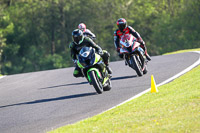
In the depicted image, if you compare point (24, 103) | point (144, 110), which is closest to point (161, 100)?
point (144, 110)

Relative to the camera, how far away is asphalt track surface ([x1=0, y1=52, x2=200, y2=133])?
31.6 feet

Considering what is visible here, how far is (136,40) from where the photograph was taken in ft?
49.7

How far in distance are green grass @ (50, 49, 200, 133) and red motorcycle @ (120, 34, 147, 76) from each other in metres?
4.35

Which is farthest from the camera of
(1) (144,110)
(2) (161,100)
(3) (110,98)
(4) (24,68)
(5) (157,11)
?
(5) (157,11)

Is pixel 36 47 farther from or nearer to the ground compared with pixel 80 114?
nearer to the ground

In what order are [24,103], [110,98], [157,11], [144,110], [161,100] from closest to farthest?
1. [144,110]
2. [161,100]
3. [110,98]
4. [24,103]
5. [157,11]

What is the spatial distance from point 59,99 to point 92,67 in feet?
3.96

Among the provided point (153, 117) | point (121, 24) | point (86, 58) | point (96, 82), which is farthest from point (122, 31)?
point (153, 117)

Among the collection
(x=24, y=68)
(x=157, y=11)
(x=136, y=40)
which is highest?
(x=136, y=40)

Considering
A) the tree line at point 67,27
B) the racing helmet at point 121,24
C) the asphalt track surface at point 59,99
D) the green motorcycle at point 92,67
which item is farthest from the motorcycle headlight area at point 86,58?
the tree line at point 67,27

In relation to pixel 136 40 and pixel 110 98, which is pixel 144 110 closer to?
pixel 110 98

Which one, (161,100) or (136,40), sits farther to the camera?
(136,40)

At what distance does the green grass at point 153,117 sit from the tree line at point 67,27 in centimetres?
5468

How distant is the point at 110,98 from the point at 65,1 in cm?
5752
